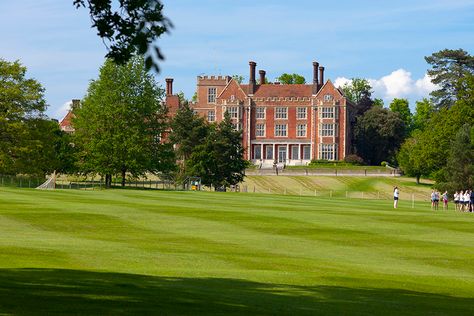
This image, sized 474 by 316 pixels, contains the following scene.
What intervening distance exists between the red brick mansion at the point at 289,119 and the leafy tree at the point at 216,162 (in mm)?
31736

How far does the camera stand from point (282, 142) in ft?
452

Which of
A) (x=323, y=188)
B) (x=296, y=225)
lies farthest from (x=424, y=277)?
(x=323, y=188)

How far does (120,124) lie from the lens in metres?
93.2

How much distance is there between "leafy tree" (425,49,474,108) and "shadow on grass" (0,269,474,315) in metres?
120

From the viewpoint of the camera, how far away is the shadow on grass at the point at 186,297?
14.4m

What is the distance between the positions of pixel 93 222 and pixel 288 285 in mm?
20214

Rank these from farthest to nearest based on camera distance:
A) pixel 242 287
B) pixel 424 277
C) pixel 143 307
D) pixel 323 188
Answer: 1. pixel 323 188
2. pixel 424 277
3. pixel 242 287
4. pixel 143 307

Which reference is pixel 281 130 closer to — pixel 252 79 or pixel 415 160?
pixel 252 79

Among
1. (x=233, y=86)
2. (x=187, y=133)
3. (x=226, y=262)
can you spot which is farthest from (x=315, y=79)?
(x=226, y=262)

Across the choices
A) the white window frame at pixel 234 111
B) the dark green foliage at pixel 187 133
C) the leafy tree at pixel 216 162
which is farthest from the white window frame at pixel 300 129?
the leafy tree at pixel 216 162

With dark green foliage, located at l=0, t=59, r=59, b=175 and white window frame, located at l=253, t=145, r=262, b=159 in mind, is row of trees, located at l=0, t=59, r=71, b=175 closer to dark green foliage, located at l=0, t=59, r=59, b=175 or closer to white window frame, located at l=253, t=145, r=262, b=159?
dark green foliage, located at l=0, t=59, r=59, b=175

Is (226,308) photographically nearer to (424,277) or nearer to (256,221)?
(424,277)

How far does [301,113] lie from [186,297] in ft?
400

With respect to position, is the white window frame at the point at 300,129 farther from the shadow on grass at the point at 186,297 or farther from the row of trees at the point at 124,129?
the shadow on grass at the point at 186,297
